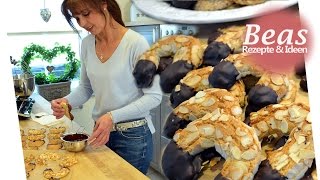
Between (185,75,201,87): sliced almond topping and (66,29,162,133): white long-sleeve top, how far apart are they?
0.05 metres

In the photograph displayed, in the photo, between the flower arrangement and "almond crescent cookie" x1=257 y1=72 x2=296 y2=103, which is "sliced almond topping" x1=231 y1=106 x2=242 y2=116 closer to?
"almond crescent cookie" x1=257 y1=72 x2=296 y2=103

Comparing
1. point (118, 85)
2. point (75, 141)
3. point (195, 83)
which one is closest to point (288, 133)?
point (195, 83)

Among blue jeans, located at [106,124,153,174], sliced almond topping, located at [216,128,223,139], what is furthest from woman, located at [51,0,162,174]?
sliced almond topping, located at [216,128,223,139]

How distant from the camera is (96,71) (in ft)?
1.63

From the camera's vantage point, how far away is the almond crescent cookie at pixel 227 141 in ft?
1.26

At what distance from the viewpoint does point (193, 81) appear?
428 mm

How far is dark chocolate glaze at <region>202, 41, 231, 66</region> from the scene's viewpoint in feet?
1.40

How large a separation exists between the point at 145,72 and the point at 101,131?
136mm

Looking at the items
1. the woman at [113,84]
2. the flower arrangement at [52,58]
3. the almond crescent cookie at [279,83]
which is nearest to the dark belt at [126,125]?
the woman at [113,84]

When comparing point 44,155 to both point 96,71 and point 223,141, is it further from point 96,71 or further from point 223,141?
point 223,141

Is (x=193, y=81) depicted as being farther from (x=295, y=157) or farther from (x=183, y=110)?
Result: (x=295, y=157)

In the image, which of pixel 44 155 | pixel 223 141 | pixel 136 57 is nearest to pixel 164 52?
pixel 136 57

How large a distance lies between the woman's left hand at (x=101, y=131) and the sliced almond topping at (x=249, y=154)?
0.22m

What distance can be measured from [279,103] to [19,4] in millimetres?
350
